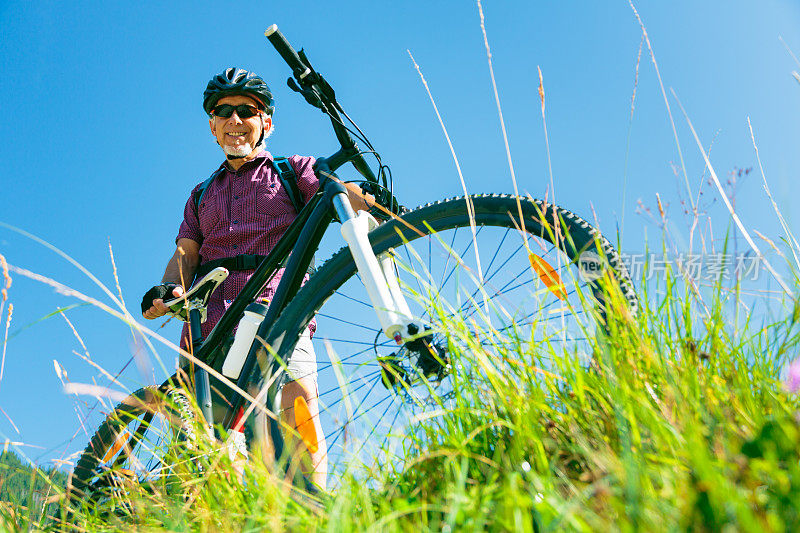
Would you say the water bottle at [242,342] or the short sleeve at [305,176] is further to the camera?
the short sleeve at [305,176]

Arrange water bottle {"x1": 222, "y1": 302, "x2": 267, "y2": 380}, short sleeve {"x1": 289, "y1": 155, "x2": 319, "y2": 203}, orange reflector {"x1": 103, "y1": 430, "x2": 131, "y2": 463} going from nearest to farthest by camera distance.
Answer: orange reflector {"x1": 103, "y1": 430, "x2": 131, "y2": 463} < water bottle {"x1": 222, "y1": 302, "x2": 267, "y2": 380} < short sleeve {"x1": 289, "y1": 155, "x2": 319, "y2": 203}

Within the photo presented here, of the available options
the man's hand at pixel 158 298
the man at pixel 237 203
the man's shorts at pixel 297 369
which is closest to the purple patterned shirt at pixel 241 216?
the man at pixel 237 203

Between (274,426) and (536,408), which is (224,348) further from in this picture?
(536,408)

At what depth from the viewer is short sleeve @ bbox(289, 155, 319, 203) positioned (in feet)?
9.50

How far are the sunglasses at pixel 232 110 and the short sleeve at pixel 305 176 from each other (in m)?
0.41

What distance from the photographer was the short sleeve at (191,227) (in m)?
→ 3.09

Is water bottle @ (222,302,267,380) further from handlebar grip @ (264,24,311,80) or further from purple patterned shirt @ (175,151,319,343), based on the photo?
handlebar grip @ (264,24,311,80)

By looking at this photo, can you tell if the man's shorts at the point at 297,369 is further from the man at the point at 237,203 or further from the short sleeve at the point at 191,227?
the short sleeve at the point at 191,227

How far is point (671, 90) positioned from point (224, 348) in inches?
79.8

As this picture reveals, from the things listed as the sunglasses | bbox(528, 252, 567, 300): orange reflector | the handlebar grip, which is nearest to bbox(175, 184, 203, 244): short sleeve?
the sunglasses

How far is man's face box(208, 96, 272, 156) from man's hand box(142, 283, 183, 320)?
36.9 inches

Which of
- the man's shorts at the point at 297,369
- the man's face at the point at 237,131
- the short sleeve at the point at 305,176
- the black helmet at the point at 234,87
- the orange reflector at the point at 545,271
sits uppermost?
the black helmet at the point at 234,87

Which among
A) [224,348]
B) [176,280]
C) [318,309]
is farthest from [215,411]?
[176,280]

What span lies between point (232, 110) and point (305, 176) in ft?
2.07
